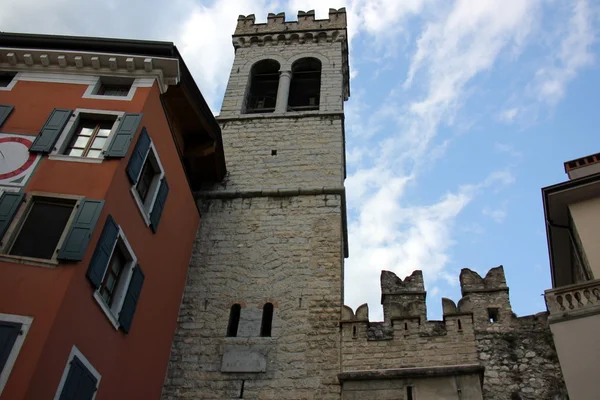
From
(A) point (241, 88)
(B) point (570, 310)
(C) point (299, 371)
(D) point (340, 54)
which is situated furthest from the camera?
(D) point (340, 54)

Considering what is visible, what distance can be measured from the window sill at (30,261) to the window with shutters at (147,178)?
2.15m

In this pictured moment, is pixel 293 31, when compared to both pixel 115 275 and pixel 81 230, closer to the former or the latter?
pixel 115 275

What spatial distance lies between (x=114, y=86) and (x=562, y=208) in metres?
8.97

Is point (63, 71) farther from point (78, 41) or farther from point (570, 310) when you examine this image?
point (570, 310)

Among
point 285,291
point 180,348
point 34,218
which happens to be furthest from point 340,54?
point 34,218

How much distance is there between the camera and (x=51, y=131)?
382 inches

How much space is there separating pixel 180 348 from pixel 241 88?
9.01 m

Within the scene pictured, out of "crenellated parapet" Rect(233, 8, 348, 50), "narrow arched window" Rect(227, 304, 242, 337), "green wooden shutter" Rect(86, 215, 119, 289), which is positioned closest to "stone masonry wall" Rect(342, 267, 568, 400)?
"narrow arched window" Rect(227, 304, 242, 337)

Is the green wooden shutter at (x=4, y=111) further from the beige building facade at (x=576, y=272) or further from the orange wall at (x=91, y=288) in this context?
the beige building facade at (x=576, y=272)

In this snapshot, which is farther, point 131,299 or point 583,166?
point 583,166

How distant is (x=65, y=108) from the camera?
10.3m

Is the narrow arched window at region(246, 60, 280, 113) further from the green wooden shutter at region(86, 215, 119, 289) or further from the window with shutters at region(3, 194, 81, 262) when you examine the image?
the window with shutters at region(3, 194, 81, 262)

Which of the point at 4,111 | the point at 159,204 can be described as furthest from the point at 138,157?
the point at 4,111

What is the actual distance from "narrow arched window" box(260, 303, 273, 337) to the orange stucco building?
1.68 metres
